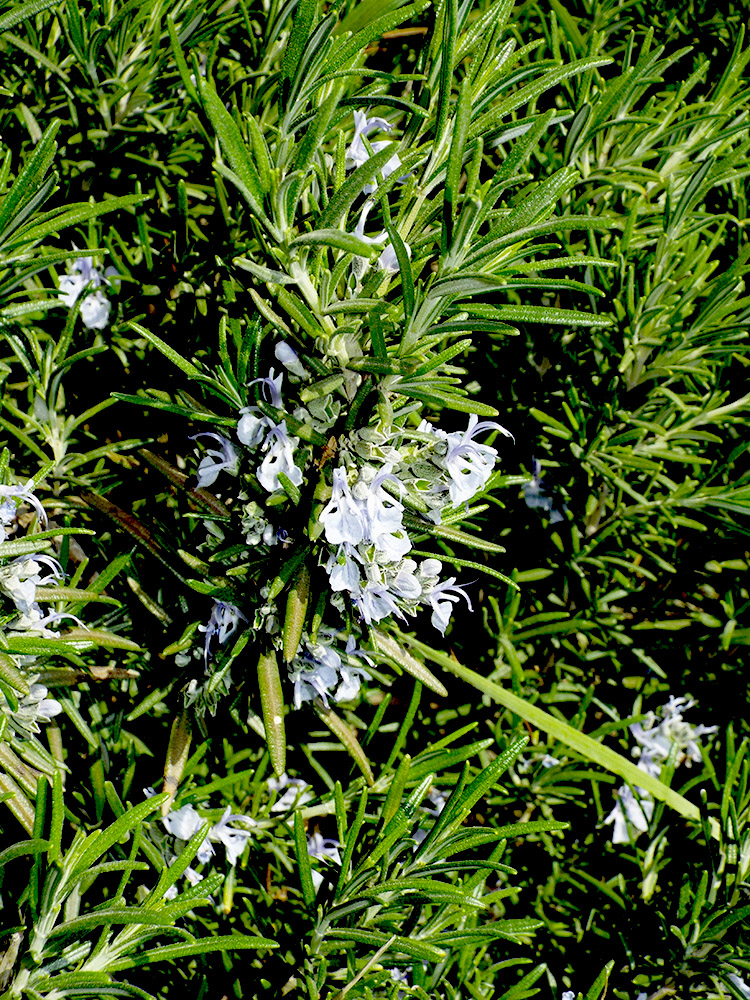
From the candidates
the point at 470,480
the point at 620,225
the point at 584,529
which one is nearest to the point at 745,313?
the point at 620,225

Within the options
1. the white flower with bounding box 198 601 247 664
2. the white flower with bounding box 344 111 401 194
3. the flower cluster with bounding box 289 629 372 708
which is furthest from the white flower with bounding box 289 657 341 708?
the white flower with bounding box 344 111 401 194

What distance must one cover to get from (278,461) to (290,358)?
122 millimetres

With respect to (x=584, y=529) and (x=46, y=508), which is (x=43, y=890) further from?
(x=584, y=529)

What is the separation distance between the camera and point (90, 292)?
1179mm

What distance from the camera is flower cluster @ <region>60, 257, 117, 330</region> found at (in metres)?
1.19

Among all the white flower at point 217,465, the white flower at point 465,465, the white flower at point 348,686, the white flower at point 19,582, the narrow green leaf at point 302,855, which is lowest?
the narrow green leaf at point 302,855

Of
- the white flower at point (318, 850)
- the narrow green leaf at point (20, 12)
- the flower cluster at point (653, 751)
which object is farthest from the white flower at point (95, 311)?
the flower cluster at point (653, 751)

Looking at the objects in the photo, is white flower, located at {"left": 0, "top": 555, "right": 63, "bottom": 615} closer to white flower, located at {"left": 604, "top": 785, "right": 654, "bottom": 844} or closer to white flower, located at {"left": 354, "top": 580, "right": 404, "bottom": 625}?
white flower, located at {"left": 354, "top": 580, "right": 404, "bottom": 625}

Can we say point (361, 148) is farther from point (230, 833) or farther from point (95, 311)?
point (230, 833)

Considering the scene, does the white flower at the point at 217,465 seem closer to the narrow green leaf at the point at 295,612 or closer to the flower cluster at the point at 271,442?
the flower cluster at the point at 271,442

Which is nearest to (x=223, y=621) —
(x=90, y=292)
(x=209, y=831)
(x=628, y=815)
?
(x=209, y=831)

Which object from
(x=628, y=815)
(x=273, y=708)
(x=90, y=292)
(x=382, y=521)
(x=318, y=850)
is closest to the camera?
(x=382, y=521)

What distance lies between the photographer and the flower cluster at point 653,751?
138 cm

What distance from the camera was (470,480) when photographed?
83 centimetres
